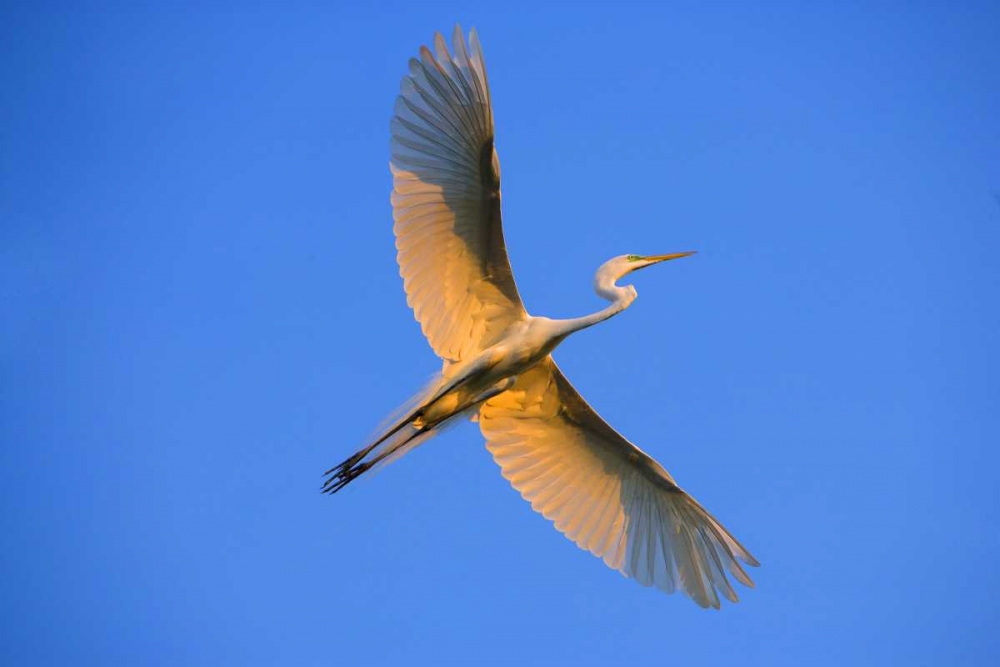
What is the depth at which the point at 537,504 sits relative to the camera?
902 cm

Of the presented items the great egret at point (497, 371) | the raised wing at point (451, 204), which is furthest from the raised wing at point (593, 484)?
the raised wing at point (451, 204)

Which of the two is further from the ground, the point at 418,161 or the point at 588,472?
the point at 418,161

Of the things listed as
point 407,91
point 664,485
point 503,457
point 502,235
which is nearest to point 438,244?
point 502,235

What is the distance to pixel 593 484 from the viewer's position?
9.13m

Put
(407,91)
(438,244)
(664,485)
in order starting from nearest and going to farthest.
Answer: (407,91), (438,244), (664,485)

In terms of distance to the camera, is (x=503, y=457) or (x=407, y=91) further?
(x=503, y=457)

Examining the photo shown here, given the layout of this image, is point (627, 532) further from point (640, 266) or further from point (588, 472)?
point (640, 266)

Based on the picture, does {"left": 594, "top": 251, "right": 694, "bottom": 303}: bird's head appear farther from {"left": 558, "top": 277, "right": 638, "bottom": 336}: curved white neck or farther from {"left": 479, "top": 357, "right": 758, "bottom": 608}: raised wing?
{"left": 479, "top": 357, "right": 758, "bottom": 608}: raised wing

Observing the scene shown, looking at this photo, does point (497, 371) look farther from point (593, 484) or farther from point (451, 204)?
point (593, 484)

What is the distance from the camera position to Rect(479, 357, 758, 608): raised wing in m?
8.77

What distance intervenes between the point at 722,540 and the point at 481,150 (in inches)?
132

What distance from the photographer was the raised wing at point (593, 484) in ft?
28.8

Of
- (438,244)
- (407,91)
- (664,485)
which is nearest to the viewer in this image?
(407,91)

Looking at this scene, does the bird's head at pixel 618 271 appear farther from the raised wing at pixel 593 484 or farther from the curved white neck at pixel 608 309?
the raised wing at pixel 593 484
